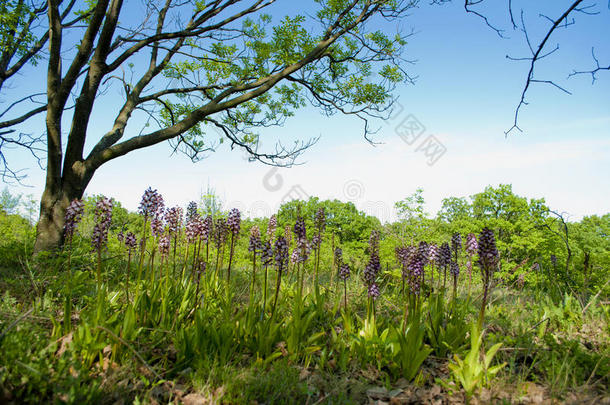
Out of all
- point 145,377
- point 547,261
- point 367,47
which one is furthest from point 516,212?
point 145,377

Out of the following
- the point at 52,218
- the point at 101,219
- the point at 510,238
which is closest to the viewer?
the point at 101,219

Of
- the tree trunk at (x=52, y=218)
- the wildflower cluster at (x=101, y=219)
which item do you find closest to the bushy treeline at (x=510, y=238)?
the tree trunk at (x=52, y=218)

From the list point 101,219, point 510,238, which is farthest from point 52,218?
point 510,238

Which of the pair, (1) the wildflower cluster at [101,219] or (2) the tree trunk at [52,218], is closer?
(1) the wildflower cluster at [101,219]

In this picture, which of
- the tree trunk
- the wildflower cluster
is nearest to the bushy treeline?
the tree trunk

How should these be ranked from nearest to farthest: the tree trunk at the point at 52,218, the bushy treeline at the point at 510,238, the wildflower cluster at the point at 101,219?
the wildflower cluster at the point at 101,219, the tree trunk at the point at 52,218, the bushy treeline at the point at 510,238

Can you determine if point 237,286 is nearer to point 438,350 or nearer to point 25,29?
point 438,350

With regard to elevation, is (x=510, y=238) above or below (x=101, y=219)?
above

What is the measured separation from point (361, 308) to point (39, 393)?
4228mm

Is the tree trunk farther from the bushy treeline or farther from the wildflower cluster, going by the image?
the wildflower cluster

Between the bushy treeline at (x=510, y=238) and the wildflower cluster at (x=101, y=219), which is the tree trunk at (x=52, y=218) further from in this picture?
the wildflower cluster at (x=101, y=219)

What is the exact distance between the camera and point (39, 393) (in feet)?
8.07

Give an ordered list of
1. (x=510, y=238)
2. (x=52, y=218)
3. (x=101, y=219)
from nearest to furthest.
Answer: (x=101, y=219)
(x=52, y=218)
(x=510, y=238)

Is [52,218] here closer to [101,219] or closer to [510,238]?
[101,219]
